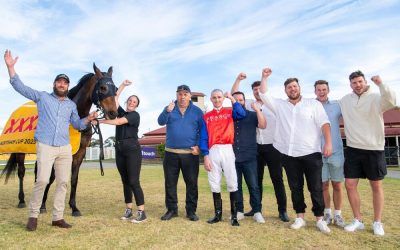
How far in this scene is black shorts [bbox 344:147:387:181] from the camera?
4.62 meters

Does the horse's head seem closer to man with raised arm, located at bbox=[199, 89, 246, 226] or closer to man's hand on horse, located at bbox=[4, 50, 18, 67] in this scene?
man's hand on horse, located at bbox=[4, 50, 18, 67]

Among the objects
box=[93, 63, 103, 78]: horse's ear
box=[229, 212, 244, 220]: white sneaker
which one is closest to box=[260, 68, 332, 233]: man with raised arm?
box=[229, 212, 244, 220]: white sneaker

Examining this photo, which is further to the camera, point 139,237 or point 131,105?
point 131,105

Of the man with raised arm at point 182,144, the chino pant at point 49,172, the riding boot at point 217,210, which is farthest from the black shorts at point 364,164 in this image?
the chino pant at point 49,172

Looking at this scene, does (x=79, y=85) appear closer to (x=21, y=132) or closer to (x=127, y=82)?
(x=127, y=82)

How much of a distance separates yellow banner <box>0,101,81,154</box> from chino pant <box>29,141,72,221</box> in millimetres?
801

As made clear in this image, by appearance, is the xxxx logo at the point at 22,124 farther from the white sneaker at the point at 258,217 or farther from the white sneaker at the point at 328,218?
the white sneaker at the point at 328,218

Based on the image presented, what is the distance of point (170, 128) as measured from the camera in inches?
217

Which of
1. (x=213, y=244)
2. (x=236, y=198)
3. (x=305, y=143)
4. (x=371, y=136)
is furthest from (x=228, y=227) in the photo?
(x=371, y=136)

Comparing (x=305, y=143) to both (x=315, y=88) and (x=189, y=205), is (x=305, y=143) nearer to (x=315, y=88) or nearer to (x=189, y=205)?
(x=315, y=88)

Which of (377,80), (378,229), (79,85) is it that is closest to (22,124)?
(79,85)

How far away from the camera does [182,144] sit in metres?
5.45

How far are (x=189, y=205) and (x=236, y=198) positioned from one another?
0.83 meters

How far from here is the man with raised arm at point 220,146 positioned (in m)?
5.14
